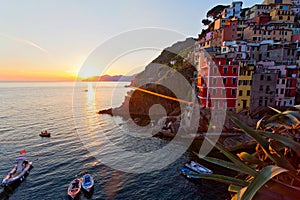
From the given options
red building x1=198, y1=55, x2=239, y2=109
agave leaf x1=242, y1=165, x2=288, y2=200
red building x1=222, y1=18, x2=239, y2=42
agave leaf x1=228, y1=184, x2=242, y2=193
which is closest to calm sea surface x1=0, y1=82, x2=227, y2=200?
red building x1=198, y1=55, x2=239, y2=109

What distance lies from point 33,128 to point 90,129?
1121 centimetres

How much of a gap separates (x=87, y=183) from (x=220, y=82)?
22.6m

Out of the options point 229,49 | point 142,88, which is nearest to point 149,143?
point 229,49

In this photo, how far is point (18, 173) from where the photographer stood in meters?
20.3

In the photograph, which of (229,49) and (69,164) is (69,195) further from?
(229,49)

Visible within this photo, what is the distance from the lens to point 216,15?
6253cm

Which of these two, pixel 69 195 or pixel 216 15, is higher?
pixel 216 15

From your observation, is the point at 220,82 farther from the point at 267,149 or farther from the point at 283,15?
the point at 283,15

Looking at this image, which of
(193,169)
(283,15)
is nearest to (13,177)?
(193,169)

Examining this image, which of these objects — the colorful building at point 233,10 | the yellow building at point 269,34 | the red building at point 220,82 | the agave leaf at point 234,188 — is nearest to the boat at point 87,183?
the agave leaf at point 234,188

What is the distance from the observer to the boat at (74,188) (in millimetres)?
17309

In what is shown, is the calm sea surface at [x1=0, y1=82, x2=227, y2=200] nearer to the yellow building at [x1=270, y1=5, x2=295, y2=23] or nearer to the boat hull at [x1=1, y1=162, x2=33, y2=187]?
the boat hull at [x1=1, y1=162, x2=33, y2=187]

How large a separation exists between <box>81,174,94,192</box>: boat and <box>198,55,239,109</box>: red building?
67.3 ft

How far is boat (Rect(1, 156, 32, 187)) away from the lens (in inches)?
746
